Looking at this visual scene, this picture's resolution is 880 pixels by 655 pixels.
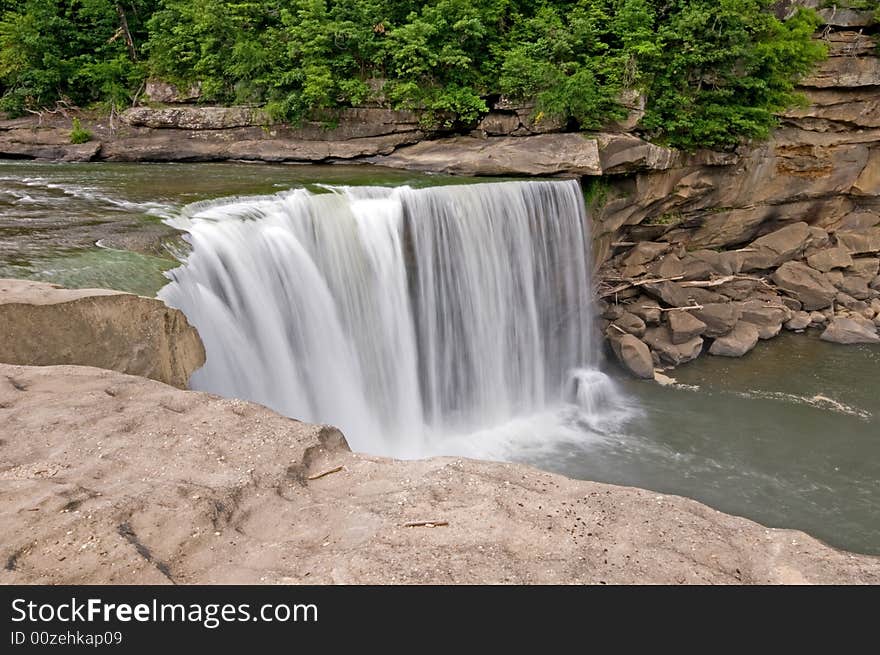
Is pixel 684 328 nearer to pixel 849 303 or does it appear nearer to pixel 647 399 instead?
pixel 647 399

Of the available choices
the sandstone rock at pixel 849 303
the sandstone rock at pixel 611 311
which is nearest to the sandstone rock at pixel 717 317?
the sandstone rock at pixel 611 311

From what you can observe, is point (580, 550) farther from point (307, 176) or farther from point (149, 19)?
point (149, 19)

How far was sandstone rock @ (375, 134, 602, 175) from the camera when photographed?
13617 mm

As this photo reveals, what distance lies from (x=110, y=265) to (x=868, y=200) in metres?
18.4

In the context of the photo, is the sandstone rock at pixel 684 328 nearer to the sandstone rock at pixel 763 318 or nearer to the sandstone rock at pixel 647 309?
the sandstone rock at pixel 647 309

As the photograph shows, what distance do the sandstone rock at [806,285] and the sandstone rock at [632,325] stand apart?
161 inches

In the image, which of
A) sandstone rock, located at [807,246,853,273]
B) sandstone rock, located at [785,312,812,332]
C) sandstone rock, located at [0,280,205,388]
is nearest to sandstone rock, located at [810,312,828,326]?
sandstone rock, located at [785,312,812,332]

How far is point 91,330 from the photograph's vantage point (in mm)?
5363

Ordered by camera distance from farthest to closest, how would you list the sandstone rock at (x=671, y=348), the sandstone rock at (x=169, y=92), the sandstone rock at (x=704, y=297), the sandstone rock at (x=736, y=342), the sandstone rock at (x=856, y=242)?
the sandstone rock at (x=169, y=92)
the sandstone rock at (x=856, y=242)
the sandstone rock at (x=704, y=297)
the sandstone rock at (x=736, y=342)
the sandstone rock at (x=671, y=348)

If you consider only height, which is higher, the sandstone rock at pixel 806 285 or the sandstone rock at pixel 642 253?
the sandstone rock at pixel 642 253

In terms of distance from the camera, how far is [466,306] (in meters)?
12.4

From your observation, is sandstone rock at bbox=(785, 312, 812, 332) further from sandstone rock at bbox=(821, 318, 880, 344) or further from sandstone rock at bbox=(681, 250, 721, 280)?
sandstone rock at bbox=(681, 250, 721, 280)

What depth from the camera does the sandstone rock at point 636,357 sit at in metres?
14.2

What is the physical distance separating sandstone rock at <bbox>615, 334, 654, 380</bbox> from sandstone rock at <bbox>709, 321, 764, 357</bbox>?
1646 millimetres
